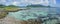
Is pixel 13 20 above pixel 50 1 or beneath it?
beneath

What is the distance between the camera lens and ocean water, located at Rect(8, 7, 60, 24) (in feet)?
2.60

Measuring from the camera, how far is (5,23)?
780mm

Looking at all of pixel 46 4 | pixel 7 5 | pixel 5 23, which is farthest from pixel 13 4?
pixel 46 4

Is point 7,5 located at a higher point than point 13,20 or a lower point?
higher

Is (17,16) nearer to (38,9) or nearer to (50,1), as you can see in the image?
(38,9)

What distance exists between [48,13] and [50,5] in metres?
0.07

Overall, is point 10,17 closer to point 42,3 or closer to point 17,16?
point 17,16

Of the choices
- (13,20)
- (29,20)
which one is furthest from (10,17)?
(29,20)

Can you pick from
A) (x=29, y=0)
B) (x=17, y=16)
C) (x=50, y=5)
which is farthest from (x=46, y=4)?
(x=17, y=16)

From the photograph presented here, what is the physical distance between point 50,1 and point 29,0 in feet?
0.56

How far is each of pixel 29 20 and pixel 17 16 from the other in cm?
10

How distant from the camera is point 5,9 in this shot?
2.69 feet

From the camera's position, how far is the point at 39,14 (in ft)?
2.65

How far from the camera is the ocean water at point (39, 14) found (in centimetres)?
79
